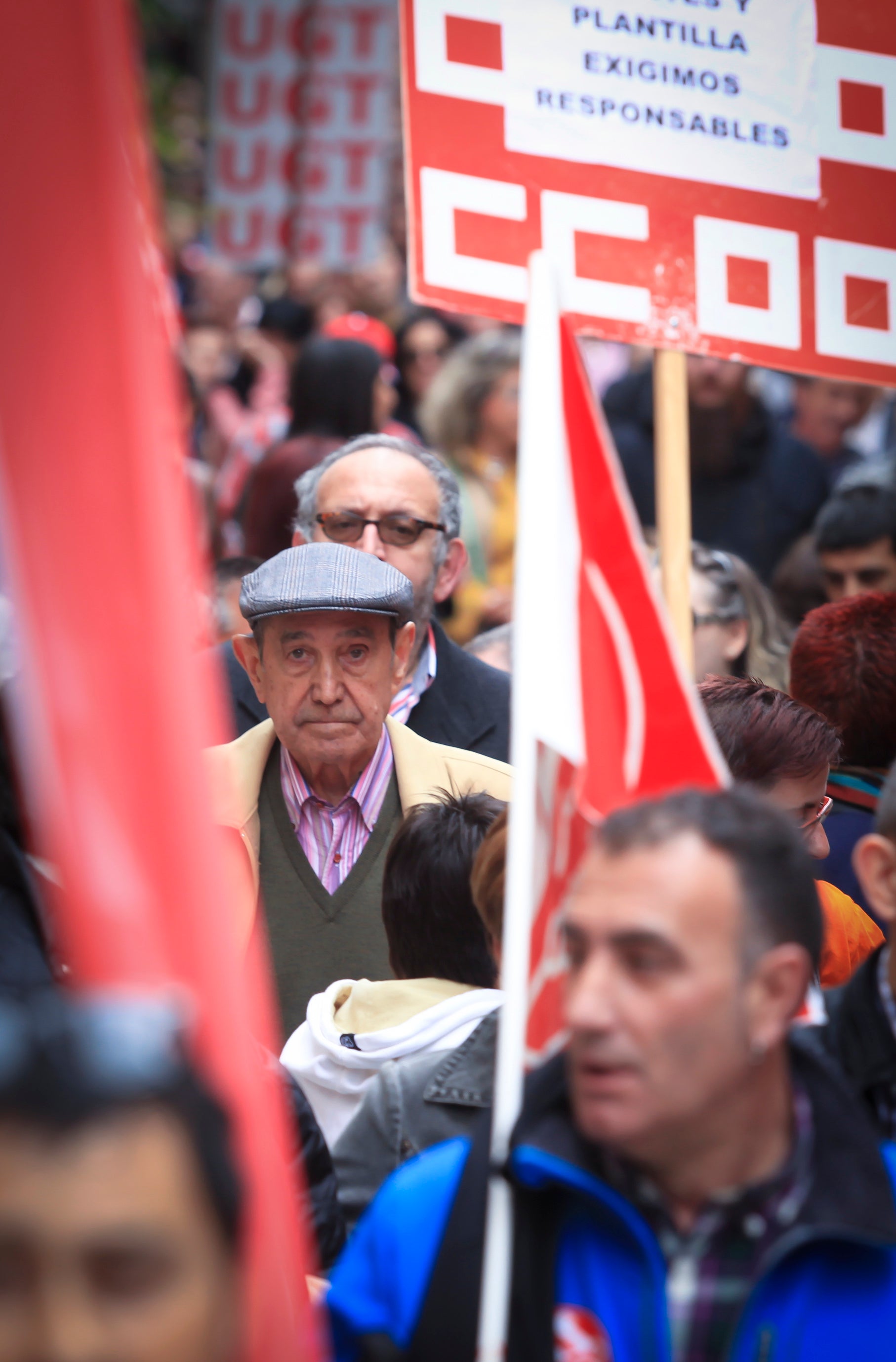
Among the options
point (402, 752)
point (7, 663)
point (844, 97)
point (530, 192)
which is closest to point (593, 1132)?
point (7, 663)

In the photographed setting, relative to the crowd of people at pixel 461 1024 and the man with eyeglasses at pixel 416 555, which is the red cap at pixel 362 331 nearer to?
the man with eyeglasses at pixel 416 555

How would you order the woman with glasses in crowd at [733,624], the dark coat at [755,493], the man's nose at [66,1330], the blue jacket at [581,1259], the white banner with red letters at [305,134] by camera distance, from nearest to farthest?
the man's nose at [66,1330] → the blue jacket at [581,1259] → the woman with glasses in crowd at [733,624] → the dark coat at [755,493] → the white banner with red letters at [305,134]

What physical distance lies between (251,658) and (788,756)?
3.91 ft

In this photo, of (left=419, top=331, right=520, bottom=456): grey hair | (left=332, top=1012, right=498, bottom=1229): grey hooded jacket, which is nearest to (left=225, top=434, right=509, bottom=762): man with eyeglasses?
(left=332, top=1012, right=498, bottom=1229): grey hooded jacket

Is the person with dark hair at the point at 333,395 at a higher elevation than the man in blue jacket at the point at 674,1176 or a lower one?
higher

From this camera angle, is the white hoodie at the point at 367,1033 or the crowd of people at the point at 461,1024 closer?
the crowd of people at the point at 461,1024

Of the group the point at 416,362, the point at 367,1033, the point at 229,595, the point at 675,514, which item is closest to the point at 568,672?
the point at 367,1033

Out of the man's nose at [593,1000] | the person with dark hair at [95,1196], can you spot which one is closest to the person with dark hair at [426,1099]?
the man's nose at [593,1000]

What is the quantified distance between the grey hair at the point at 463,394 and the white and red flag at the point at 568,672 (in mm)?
4480

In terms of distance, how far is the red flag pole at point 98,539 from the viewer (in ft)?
4.55

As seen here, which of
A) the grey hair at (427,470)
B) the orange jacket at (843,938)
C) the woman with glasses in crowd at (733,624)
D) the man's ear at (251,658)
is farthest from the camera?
the woman with glasses in crowd at (733,624)

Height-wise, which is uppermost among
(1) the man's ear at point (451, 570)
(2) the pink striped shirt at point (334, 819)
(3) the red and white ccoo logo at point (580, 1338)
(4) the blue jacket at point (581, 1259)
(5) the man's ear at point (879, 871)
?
(1) the man's ear at point (451, 570)

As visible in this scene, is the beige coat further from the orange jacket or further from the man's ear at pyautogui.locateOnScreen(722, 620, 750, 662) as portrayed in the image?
the man's ear at pyautogui.locateOnScreen(722, 620, 750, 662)

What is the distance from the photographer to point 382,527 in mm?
4078
